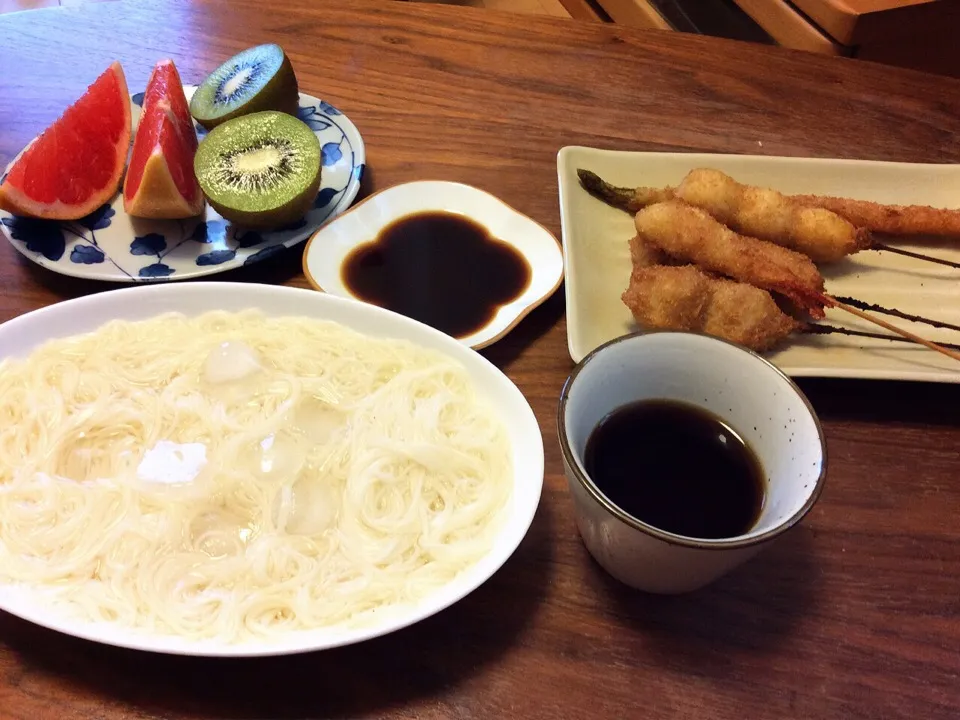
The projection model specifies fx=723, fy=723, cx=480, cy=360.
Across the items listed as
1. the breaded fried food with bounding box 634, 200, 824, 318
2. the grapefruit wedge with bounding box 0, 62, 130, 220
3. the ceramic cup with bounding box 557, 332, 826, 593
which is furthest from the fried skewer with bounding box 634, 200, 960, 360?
the grapefruit wedge with bounding box 0, 62, 130, 220

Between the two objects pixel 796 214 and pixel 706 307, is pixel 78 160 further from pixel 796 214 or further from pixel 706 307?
pixel 796 214

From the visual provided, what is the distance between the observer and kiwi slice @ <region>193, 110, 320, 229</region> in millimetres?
1559

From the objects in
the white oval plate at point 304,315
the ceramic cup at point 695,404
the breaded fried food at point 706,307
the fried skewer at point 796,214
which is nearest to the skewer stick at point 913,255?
the fried skewer at point 796,214

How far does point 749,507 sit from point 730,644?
0.65 feet

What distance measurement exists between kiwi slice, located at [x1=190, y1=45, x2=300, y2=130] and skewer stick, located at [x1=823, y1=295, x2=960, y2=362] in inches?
52.5

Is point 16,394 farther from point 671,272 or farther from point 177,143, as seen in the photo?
point 671,272

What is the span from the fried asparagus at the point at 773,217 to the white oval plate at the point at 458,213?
0.35 metres

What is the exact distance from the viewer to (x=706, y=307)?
4.78 ft

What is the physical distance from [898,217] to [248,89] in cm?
157

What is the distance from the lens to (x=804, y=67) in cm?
214

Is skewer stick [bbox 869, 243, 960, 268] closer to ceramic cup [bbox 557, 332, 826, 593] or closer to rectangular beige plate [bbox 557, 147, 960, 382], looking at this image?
rectangular beige plate [bbox 557, 147, 960, 382]

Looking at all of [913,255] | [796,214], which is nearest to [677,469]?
[796,214]

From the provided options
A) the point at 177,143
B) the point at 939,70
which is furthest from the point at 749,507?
the point at 939,70

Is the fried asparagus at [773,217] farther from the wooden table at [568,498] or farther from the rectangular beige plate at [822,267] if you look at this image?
the wooden table at [568,498]
